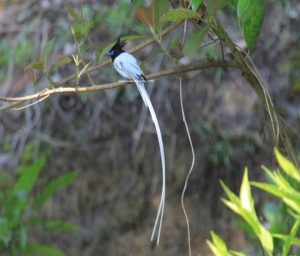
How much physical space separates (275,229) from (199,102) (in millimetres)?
1746

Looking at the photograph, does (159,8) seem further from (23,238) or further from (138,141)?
(138,141)

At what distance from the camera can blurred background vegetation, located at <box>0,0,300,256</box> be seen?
320 centimetres

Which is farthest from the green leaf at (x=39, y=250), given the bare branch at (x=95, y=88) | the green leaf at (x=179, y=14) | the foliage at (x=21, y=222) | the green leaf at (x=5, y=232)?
the green leaf at (x=179, y=14)

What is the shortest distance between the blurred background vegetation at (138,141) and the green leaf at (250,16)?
1.67 metres

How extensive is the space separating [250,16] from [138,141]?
2075mm

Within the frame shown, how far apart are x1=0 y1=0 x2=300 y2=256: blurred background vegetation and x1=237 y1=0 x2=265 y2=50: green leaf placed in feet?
5.47

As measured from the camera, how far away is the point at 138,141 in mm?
Answer: 3359

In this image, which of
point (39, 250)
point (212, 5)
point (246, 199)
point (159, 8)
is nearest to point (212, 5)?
point (212, 5)

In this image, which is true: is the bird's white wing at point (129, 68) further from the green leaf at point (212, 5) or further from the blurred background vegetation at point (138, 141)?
the blurred background vegetation at point (138, 141)

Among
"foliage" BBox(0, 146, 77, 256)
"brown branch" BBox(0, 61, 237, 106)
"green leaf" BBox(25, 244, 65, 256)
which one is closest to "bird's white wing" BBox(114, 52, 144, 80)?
"brown branch" BBox(0, 61, 237, 106)

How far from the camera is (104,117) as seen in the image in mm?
3453

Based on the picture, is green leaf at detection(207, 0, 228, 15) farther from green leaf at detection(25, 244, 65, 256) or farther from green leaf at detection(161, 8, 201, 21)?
green leaf at detection(25, 244, 65, 256)

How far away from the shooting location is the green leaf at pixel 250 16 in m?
1.30

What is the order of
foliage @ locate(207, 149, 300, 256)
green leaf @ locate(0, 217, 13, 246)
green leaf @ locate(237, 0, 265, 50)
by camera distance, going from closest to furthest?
foliage @ locate(207, 149, 300, 256) < green leaf @ locate(237, 0, 265, 50) < green leaf @ locate(0, 217, 13, 246)
